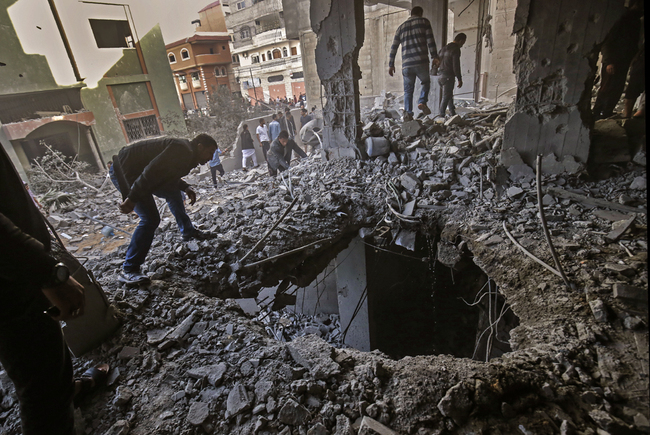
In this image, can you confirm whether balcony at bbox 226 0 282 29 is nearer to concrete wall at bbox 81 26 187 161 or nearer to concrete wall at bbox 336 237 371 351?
concrete wall at bbox 81 26 187 161

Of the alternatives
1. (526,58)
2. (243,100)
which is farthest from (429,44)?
(243,100)

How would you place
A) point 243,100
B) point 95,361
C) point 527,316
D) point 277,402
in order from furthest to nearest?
point 243,100 → point 527,316 → point 95,361 → point 277,402

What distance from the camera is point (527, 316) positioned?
2566mm

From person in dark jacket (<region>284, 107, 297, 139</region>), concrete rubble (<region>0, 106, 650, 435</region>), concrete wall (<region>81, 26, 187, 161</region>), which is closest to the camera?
concrete rubble (<region>0, 106, 650, 435</region>)

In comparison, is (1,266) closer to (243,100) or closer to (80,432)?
(80,432)

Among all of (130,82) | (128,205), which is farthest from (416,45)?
(130,82)

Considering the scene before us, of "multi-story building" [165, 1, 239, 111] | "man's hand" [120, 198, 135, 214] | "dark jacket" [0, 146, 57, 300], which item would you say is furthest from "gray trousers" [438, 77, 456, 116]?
"multi-story building" [165, 1, 239, 111]

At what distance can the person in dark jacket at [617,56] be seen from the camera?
3.88m

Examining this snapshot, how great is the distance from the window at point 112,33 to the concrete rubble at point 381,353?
10730 mm

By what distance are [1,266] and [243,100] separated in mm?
15756

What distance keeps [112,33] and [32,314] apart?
45.5 feet

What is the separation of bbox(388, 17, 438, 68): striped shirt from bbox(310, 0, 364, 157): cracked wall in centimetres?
94

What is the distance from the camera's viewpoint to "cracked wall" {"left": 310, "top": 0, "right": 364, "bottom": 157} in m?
5.03

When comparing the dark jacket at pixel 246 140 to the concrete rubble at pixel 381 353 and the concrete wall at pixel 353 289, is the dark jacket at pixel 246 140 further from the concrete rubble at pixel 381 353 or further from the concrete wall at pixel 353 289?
the concrete wall at pixel 353 289
